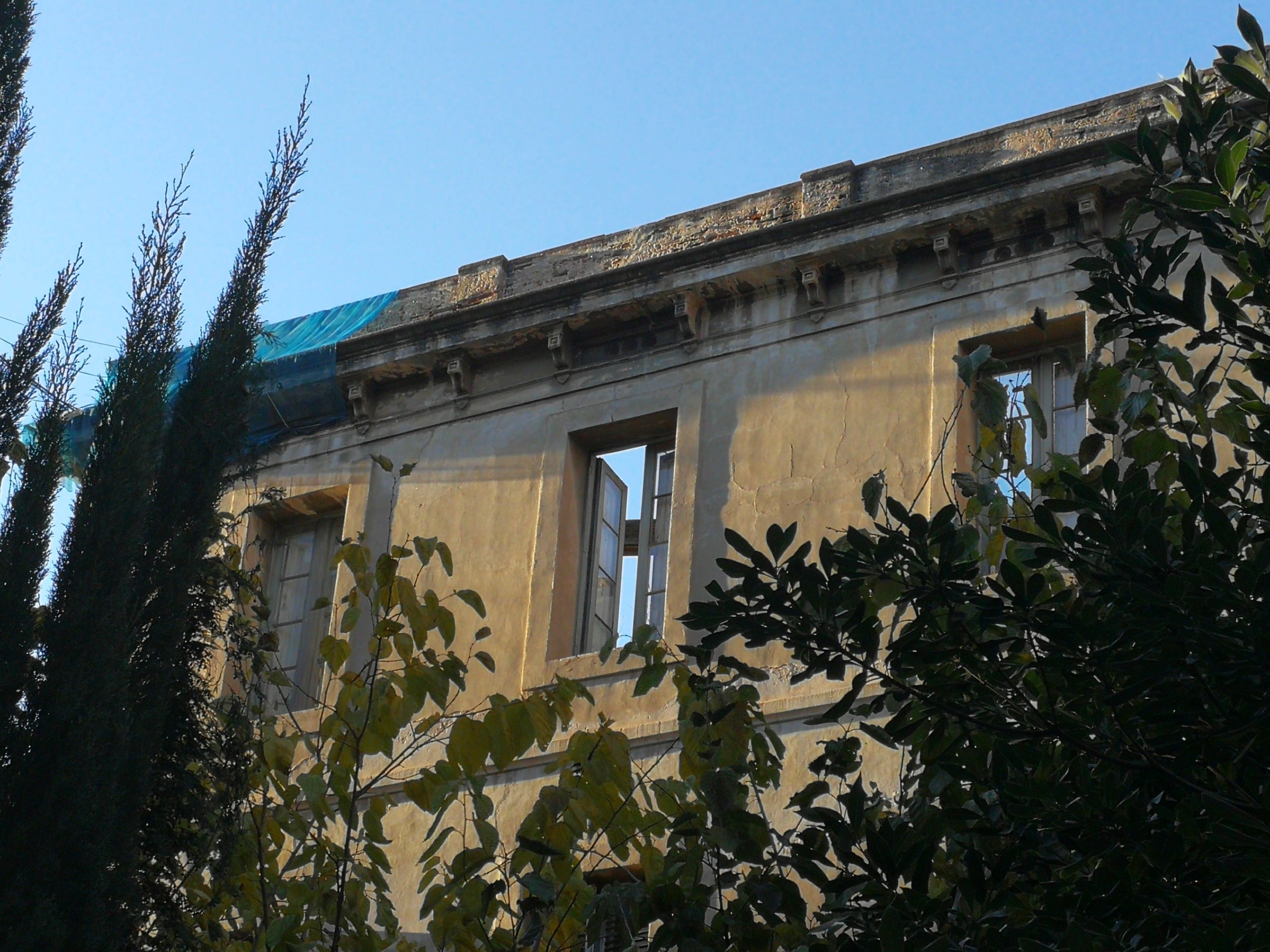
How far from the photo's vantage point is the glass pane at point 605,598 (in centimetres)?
1199

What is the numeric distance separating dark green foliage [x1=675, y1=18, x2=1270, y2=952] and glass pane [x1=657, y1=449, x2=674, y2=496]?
5.69 metres

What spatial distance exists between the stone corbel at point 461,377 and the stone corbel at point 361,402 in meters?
0.74

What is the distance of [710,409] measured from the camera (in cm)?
1187

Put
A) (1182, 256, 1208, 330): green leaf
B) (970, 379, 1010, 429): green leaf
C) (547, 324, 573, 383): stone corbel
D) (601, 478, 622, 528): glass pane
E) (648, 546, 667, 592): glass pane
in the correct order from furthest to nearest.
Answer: (547, 324, 573, 383): stone corbel
(601, 478, 622, 528): glass pane
(648, 546, 667, 592): glass pane
(970, 379, 1010, 429): green leaf
(1182, 256, 1208, 330): green leaf

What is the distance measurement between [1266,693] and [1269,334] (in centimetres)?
144

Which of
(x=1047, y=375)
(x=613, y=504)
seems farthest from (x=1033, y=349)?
(x=613, y=504)

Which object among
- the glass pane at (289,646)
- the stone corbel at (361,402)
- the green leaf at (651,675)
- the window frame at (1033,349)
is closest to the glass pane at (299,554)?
the glass pane at (289,646)

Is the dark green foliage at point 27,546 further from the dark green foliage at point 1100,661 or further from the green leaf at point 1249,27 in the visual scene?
the green leaf at point 1249,27

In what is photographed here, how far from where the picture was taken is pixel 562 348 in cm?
1255

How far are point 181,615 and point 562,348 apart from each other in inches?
228

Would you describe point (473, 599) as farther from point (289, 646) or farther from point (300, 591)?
point (300, 591)

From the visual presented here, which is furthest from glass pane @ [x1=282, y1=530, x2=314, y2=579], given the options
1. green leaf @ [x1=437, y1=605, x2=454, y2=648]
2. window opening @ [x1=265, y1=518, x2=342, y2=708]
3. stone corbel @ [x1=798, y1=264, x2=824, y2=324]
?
green leaf @ [x1=437, y1=605, x2=454, y2=648]

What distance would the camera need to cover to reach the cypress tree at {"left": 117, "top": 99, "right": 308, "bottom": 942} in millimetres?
6770

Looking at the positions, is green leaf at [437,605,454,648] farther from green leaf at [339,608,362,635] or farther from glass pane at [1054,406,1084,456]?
glass pane at [1054,406,1084,456]
